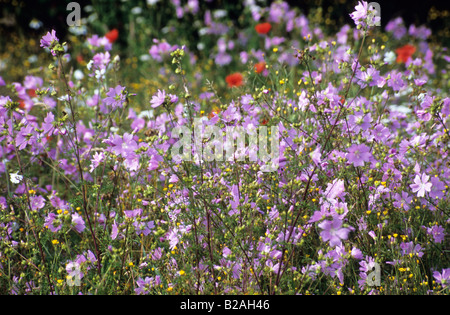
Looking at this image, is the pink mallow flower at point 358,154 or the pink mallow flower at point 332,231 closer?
the pink mallow flower at point 332,231

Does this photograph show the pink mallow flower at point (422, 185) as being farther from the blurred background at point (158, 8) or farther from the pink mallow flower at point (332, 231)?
the blurred background at point (158, 8)

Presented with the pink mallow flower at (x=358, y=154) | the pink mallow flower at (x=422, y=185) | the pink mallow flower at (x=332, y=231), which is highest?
the pink mallow flower at (x=358, y=154)

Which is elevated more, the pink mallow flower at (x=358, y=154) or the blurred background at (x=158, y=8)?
the blurred background at (x=158, y=8)

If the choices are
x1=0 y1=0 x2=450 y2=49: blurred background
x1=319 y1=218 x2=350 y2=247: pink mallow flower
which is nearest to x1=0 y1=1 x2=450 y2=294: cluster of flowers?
x1=319 y1=218 x2=350 y2=247: pink mallow flower

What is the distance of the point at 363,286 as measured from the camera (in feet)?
5.81

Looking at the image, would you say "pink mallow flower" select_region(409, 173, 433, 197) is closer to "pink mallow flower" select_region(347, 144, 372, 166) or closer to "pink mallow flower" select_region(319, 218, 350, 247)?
"pink mallow flower" select_region(347, 144, 372, 166)

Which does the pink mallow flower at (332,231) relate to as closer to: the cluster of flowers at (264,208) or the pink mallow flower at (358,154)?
the cluster of flowers at (264,208)

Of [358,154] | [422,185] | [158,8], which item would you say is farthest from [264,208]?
[158,8]

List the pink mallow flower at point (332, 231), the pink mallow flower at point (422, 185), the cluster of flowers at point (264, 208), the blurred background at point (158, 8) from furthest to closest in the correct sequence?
the blurred background at point (158, 8)
the pink mallow flower at point (422, 185)
the cluster of flowers at point (264, 208)
the pink mallow flower at point (332, 231)

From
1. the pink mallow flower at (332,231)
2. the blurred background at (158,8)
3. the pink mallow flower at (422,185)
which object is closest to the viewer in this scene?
the pink mallow flower at (332,231)

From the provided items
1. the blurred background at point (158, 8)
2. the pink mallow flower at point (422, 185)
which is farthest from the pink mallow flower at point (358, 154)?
the blurred background at point (158, 8)

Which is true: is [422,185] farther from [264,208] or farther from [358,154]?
[264,208]
